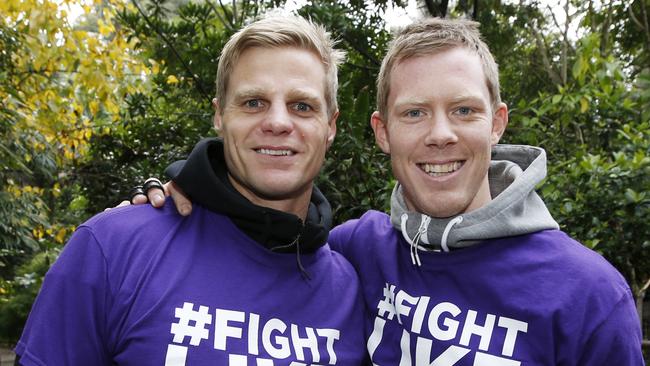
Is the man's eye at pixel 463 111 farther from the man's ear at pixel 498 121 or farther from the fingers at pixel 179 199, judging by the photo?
the fingers at pixel 179 199

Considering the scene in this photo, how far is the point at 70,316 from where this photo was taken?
7.25ft

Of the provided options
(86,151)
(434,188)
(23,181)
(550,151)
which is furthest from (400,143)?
(23,181)

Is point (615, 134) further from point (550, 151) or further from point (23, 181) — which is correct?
point (23, 181)

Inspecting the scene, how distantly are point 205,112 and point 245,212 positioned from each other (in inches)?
132

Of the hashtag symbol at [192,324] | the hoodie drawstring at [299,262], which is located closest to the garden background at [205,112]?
the hoodie drawstring at [299,262]

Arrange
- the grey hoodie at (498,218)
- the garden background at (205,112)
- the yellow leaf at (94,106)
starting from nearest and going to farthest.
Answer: the grey hoodie at (498,218), the garden background at (205,112), the yellow leaf at (94,106)

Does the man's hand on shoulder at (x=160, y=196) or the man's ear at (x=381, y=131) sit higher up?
the man's ear at (x=381, y=131)

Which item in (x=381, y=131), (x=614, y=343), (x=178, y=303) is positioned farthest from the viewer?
(x=381, y=131)

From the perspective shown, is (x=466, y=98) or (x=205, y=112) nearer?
(x=466, y=98)

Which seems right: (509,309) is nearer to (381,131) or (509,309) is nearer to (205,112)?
(381,131)

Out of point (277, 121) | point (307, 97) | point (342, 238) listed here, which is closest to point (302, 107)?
point (307, 97)

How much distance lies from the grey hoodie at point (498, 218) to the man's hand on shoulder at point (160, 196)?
84 centimetres

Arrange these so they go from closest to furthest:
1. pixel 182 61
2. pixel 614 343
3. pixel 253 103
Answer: pixel 614 343 < pixel 253 103 < pixel 182 61

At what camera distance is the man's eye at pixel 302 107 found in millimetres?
2645
